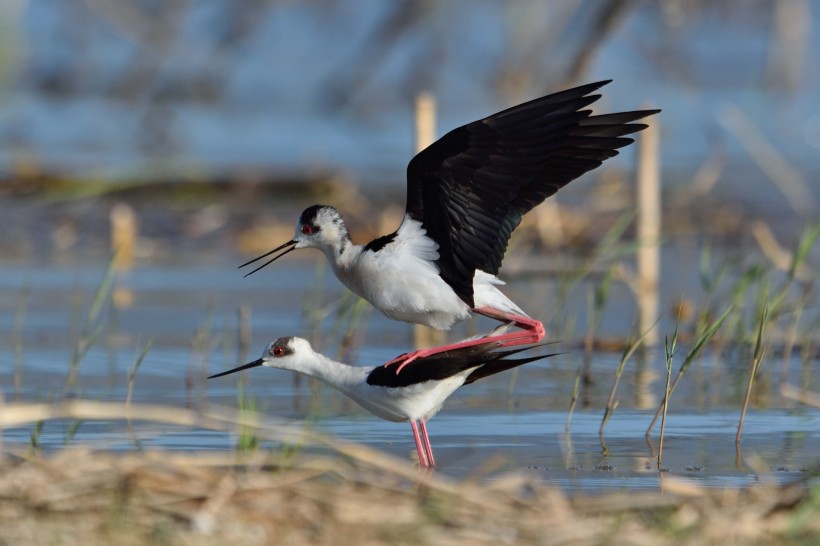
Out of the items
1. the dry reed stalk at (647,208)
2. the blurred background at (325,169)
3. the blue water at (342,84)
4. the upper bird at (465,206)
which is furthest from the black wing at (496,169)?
the blue water at (342,84)

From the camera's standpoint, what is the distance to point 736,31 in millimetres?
23516

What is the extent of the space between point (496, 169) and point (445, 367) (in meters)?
0.69

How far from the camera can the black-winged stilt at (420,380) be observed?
507 centimetres

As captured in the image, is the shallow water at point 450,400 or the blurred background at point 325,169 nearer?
the shallow water at point 450,400

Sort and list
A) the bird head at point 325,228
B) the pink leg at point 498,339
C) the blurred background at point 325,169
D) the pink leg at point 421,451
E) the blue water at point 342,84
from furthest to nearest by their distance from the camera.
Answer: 1. the blue water at point 342,84
2. the blurred background at point 325,169
3. the bird head at point 325,228
4. the pink leg at point 498,339
5. the pink leg at point 421,451

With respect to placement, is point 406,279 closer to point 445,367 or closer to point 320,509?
point 445,367

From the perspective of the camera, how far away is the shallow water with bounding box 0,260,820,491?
17.1 ft

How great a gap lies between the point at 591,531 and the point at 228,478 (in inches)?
36.5

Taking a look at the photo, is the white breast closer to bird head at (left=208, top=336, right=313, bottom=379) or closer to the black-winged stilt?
the black-winged stilt

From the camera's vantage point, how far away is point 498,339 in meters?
5.29

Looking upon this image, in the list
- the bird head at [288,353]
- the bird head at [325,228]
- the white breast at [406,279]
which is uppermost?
the bird head at [325,228]

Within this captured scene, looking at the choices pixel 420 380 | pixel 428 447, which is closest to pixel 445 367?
pixel 420 380

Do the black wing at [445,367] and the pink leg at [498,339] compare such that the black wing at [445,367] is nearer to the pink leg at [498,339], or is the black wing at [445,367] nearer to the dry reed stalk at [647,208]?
the pink leg at [498,339]

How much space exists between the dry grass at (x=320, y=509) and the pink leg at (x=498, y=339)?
41.5 inches
